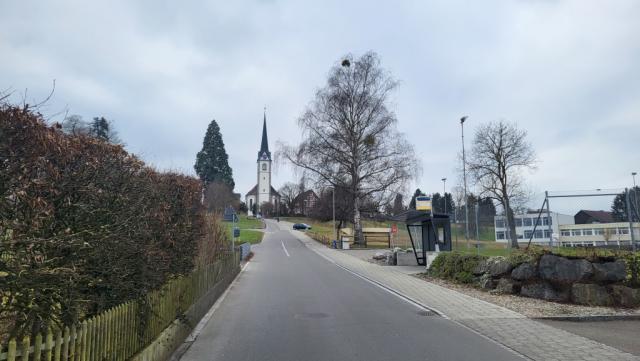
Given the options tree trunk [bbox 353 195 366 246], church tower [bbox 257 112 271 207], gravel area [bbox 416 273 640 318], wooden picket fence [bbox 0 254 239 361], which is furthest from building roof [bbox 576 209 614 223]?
church tower [bbox 257 112 271 207]

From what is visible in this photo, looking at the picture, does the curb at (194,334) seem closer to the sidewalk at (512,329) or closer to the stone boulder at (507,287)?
the sidewalk at (512,329)

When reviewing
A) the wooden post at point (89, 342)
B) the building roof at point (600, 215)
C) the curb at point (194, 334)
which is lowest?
the curb at point (194, 334)

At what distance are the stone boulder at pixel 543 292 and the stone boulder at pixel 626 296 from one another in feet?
3.39

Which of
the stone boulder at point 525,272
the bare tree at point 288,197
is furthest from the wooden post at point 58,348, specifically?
the bare tree at point 288,197

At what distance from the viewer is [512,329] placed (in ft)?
29.5

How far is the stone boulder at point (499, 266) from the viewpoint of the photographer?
13.7m

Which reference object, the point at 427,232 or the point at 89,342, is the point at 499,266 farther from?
the point at 89,342

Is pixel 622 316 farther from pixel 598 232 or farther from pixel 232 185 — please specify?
pixel 232 185

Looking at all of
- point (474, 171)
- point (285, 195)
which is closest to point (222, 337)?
point (474, 171)

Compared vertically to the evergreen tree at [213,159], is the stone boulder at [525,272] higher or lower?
lower

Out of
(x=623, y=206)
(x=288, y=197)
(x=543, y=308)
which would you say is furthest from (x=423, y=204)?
(x=288, y=197)

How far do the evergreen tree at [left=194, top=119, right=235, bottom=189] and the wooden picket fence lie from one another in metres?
85.2

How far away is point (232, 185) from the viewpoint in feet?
316

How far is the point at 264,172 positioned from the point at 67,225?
122 meters
